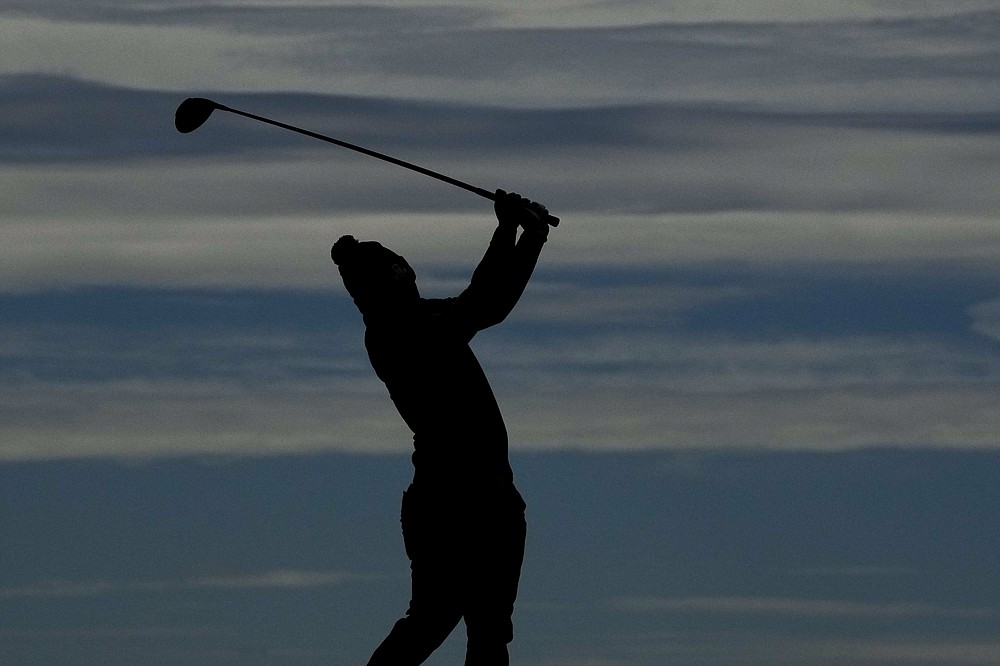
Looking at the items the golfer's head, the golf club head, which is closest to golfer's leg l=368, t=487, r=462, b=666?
the golfer's head

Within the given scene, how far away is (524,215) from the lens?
14.4 meters

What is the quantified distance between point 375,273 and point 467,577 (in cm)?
212

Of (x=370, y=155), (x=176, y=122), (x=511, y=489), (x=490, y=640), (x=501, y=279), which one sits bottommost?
(x=490, y=640)

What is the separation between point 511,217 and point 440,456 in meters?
1.69

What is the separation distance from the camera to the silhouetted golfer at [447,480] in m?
14.7

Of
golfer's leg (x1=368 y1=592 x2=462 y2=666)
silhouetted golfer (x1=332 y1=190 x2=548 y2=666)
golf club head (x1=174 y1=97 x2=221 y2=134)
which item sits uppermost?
golf club head (x1=174 y1=97 x2=221 y2=134)

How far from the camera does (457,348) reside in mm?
14758

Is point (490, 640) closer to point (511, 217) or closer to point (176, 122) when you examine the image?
point (511, 217)

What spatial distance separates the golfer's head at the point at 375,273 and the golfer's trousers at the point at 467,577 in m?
1.32

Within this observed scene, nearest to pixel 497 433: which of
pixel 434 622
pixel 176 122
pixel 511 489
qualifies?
pixel 511 489

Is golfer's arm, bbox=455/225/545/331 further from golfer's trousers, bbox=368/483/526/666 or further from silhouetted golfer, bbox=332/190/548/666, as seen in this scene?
golfer's trousers, bbox=368/483/526/666

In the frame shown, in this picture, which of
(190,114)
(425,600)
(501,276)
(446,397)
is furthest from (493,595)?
(190,114)

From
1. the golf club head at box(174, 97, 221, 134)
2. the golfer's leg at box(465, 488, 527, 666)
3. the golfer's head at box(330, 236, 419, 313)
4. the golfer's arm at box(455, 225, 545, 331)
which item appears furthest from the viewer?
the golf club head at box(174, 97, 221, 134)

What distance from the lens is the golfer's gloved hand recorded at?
14422 millimetres
